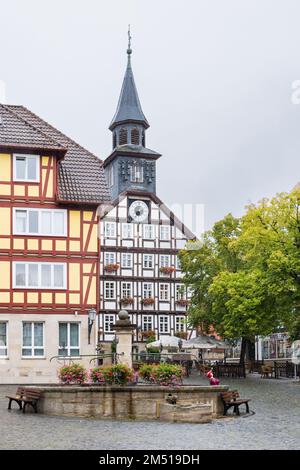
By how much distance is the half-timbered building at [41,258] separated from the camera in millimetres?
37250

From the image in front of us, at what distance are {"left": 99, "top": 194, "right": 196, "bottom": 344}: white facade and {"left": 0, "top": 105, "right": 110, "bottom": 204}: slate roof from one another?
88.4ft

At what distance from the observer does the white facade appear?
68938 millimetres

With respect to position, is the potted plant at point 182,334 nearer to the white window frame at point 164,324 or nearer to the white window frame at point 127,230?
the white window frame at point 164,324

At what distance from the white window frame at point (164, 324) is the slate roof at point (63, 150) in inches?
1155

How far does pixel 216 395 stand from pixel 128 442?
6.78 meters

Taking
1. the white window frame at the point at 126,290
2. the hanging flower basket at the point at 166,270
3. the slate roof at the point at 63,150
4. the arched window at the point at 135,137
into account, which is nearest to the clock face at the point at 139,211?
the hanging flower basket at the point at 166,270

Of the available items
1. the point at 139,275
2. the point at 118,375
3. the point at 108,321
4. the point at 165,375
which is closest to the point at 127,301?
the point at 108,321

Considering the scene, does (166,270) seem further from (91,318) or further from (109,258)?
(91,318)

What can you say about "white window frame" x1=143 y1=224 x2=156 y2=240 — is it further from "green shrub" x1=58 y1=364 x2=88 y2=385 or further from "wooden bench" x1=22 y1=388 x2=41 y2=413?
"wooden bench" x1=22 y1=388 x2=41 y2=413

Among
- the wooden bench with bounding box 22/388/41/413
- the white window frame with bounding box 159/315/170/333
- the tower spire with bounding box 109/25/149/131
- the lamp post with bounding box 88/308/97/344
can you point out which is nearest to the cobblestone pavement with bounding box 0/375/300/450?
the wooden bench with bounding box 22/388/41/413

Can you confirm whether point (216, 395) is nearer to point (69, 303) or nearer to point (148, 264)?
point (69, 303)

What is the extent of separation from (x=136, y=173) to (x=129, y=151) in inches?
79.9

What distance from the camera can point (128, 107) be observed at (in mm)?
81375
